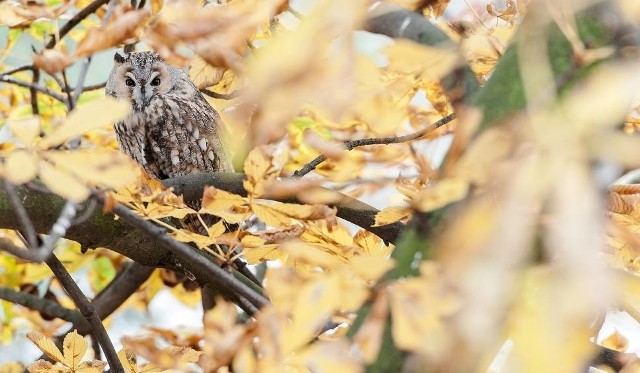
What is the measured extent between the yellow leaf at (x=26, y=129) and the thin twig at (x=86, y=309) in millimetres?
808

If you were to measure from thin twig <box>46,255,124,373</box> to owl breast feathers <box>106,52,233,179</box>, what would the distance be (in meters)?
1.01

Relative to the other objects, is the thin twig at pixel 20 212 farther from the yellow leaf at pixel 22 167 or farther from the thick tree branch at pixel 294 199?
the thick tree branch at pixel 294 199

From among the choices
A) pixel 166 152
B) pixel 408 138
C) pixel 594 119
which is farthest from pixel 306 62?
pixel 166 152

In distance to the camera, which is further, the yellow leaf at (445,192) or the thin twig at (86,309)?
the thin twig at (86,309)

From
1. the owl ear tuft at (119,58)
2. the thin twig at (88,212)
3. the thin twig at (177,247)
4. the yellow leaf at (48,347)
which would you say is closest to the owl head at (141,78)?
the owl ear tuft at (119,58)

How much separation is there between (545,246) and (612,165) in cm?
10

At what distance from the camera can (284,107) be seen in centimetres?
70

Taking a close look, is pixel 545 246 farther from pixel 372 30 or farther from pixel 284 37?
pixel 372 30

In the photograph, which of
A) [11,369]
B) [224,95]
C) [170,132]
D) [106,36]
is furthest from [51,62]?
[170,132]

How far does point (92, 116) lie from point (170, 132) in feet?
6.50

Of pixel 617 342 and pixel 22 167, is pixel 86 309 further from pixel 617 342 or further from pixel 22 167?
pixel 617 342

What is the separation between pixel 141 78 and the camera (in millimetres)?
3082

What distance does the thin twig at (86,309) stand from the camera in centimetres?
177

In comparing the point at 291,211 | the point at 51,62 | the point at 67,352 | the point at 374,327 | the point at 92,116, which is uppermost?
the point at 92,116
